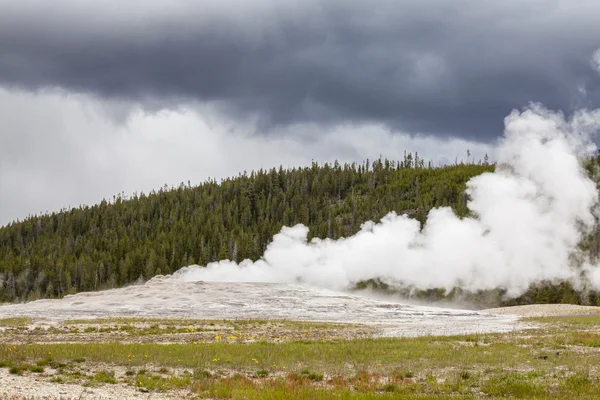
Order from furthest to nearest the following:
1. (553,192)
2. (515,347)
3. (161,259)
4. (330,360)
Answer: (161,259), (553,192), (515,347), (330,360)

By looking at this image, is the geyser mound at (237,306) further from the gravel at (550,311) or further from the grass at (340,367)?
the grass at (340,367)

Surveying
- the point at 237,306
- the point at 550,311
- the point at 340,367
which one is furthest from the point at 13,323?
the point at 550,311

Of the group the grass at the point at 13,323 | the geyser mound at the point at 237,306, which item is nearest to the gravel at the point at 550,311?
the geyser mound at the point at 237,306

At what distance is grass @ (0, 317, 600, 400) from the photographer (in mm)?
21078

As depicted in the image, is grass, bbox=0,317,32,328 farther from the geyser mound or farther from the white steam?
the white steam

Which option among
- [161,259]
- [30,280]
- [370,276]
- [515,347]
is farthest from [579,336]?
[30,280]

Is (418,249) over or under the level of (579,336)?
over

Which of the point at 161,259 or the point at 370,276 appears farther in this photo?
the point at 161,259

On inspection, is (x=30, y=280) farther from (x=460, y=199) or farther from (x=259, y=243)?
(x=460, y=199)

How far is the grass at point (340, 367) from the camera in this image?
69.2ft

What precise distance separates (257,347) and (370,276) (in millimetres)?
77989

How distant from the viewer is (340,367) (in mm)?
27328

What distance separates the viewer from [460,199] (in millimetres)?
182625

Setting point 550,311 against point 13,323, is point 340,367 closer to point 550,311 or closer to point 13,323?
point 13,323
